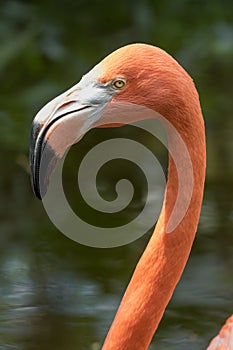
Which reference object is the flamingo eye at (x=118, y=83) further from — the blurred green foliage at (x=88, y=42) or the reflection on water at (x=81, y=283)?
the blurred green foliage at (x=88, y=42)

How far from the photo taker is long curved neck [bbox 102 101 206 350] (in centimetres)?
267

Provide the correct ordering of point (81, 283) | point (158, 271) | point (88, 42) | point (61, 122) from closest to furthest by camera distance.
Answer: point (61, 122) → point (158, 271) → point (81, 283) → point (88, 42)

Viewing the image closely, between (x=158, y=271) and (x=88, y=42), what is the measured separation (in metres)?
4.36

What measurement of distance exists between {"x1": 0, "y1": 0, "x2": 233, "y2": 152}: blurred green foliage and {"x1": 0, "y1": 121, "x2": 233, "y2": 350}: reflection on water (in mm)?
935

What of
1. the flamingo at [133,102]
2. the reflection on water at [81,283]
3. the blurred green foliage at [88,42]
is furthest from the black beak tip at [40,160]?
the blurred green foliage at [88,42]

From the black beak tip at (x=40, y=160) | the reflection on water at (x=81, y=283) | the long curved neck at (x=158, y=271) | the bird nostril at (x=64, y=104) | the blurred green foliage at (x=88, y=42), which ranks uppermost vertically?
the bird nostril at (x=64, y=104)

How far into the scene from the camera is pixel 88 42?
22.7ft

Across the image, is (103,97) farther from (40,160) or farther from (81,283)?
(81,283)

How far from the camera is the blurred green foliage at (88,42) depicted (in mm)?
5965

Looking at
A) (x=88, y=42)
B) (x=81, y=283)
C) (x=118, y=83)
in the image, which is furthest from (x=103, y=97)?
A: (x=88, y=42)

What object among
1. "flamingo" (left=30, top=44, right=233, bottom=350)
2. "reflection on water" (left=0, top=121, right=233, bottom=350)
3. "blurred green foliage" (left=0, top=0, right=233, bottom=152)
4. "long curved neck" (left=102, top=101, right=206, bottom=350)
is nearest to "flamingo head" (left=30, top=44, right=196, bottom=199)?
"flamingo" (left=30, top=44, right=233, bottom=350)

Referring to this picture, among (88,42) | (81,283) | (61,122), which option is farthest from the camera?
(88,42)

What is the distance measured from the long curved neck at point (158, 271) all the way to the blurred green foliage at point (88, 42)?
264 centimetres

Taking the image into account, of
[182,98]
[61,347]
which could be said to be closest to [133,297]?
[182,98]
